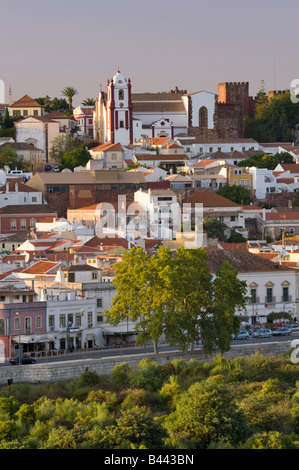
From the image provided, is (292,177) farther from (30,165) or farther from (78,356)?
(78,356)

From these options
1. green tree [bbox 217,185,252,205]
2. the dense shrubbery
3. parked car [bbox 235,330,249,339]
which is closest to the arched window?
green tree [bbox 217,185,252,205]

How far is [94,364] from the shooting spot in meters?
43.0

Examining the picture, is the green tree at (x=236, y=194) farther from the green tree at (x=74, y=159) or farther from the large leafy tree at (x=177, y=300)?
the large leafy tree at (x=177, y=300)

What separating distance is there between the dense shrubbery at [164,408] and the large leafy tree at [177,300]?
1.47 m

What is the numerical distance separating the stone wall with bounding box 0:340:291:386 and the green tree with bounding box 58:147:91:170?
49576 mm

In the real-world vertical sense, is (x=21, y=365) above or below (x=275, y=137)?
below

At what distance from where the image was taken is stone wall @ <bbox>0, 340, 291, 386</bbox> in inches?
1644

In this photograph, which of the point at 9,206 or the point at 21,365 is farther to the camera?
the point at 9,206

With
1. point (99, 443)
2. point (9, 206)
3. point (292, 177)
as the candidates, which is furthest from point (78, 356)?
point (292, 177)

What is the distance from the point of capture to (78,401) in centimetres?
3984

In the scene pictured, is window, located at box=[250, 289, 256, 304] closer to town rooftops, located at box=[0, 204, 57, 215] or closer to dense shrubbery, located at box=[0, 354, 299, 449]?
dense shrubbery, located at box=[0, 354, 299, 449]

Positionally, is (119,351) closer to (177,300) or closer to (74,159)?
(177,300)

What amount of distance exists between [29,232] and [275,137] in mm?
37917

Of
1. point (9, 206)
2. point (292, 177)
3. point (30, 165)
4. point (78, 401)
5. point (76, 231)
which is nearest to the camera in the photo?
point (78, 401)
